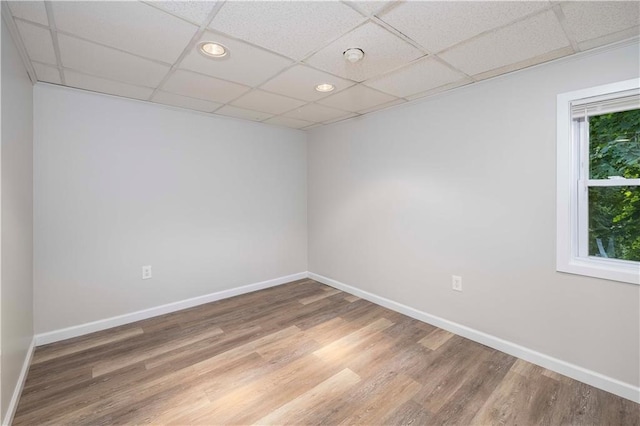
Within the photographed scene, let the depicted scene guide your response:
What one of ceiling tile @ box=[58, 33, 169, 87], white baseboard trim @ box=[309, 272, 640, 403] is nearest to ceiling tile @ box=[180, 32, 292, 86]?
ceiling tile @ box=[58, 33, 169, 87]

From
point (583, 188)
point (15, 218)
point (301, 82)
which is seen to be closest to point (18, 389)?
point (15, 218)

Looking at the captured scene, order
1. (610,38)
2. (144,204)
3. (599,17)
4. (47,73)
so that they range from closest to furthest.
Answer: (599,17) < (610,38) < (47,73) < (144,204)

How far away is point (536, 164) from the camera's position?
7.34 ft

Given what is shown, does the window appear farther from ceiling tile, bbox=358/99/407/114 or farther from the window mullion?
ceiling tile, bbox=358/99/407/114

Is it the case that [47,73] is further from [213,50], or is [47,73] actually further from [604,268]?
[604,268]

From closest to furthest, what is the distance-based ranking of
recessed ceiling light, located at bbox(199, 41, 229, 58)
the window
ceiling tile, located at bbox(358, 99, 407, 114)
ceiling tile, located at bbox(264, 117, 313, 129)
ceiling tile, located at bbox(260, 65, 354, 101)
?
1. recessed ceiling light, located at bbox(199, 41, 229, 58)
2. the window
3. ceiling tile, located at bbox(260, 65, 354, 101)
4. ceiling tile, located at bbox(358, 99, 407, 114)
5. ceiling tile, located at bbox(264, 117, 313, 129)

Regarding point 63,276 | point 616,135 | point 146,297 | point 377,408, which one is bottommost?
Answer: point 377,408

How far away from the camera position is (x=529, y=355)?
2301mm

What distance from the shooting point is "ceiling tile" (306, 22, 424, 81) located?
5.81 feet

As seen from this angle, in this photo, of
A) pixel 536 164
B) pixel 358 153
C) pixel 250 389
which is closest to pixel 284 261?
pixel 358 153

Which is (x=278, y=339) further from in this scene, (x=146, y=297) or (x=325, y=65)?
(x=325, y=65)

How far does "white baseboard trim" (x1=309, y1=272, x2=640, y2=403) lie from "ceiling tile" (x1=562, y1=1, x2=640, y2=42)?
229cm

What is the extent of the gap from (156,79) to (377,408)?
3.07 metres

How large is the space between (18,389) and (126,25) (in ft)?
8.05
